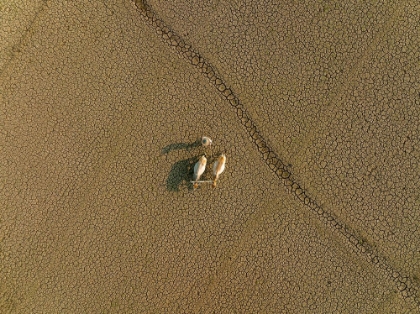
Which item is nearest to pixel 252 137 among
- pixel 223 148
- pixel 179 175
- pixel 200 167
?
pixel 223 148

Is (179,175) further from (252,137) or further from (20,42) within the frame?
(20,42)

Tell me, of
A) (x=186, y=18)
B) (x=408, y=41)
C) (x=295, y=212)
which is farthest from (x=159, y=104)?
(x=408, y=41)

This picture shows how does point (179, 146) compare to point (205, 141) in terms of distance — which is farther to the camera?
point (179, 146)

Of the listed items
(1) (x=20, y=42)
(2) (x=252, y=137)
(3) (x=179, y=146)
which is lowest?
(1) (x=20, y=42)

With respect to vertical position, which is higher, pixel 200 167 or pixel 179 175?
pixel 200 167

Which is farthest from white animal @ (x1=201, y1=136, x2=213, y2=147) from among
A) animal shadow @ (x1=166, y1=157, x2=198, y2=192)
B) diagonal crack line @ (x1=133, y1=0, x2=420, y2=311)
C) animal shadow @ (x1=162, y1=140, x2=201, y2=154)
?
diagonal crack line @ (x1=133, y1=0, x2=420, y2=311)

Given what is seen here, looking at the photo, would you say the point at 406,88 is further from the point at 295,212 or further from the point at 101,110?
the point at 101,110

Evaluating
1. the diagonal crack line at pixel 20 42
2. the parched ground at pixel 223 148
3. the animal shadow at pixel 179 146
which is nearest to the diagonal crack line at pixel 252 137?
the parched ground at pixel 223 148
